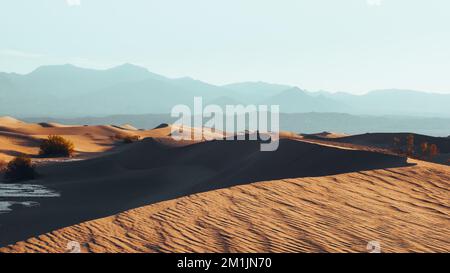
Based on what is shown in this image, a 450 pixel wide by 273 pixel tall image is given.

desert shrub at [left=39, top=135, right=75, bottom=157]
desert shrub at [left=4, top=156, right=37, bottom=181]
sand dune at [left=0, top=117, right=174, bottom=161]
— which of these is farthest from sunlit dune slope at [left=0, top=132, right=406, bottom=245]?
sand dune at [left=0, top=117, right=174, bottom=161]

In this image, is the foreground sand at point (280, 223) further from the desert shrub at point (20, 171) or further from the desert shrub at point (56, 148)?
the desert shrub at point (56, 148)

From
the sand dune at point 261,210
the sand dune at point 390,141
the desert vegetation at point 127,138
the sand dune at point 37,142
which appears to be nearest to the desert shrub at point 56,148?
the sand dune at point 37,142

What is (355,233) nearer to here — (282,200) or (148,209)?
(282,200)

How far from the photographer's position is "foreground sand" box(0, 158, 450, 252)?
741 centimetres

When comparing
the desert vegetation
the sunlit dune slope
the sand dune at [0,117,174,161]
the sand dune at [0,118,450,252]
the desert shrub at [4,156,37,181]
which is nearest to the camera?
the sand dune at [0,118,450,252]

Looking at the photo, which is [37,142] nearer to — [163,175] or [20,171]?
[20,171]

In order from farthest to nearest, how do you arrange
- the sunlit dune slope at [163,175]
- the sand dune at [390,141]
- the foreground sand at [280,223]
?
the sand dune at [390,141] → the sunlit dune slope at [163,175] → the foreground sand at [280,223]

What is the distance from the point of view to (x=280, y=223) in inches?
341

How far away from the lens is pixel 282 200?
10.6 meters

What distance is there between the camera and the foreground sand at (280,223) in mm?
7410

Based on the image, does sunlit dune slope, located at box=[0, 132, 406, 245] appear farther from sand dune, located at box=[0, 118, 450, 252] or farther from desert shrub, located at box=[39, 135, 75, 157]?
desert shrub, located at box=[39, 135, 75, 157]

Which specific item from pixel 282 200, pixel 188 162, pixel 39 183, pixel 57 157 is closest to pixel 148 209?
pixel 282 200
